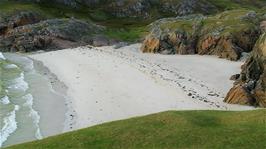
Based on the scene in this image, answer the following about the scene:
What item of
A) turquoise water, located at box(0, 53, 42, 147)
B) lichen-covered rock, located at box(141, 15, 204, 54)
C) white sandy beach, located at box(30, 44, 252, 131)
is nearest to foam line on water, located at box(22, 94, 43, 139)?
turquoise water, located at box(0, 53, 42, 147)

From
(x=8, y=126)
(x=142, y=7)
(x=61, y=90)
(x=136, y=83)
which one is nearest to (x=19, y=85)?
(x=61, y=90)

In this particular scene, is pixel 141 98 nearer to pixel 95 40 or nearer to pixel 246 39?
pixel 246 39

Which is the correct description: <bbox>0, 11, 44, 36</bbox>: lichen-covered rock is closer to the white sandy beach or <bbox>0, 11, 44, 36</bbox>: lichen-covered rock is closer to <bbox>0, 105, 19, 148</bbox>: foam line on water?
the white sandy beach

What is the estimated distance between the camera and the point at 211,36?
88.5 metres

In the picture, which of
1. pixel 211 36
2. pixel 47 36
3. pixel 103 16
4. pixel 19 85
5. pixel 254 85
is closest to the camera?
pixel 254 85

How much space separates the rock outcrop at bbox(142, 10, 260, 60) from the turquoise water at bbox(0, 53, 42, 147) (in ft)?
92.2

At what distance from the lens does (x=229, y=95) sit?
50.1 meters

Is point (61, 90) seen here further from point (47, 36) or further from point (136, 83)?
point (47, 36)

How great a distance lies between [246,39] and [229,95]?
38.5 meters

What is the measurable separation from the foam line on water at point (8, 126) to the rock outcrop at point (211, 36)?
44016 mm

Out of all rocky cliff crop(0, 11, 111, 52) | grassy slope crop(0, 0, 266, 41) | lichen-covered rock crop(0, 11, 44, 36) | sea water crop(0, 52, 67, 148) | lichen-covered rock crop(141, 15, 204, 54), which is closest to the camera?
sea water crop(0, 52, 67, 148)

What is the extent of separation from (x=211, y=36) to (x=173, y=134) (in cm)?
6132

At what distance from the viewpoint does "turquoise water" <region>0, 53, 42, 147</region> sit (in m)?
41.4

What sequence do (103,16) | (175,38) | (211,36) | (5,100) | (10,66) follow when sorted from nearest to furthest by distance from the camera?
(5,100)
(10,66)
(211,36)
(175,38)
(103,16)
